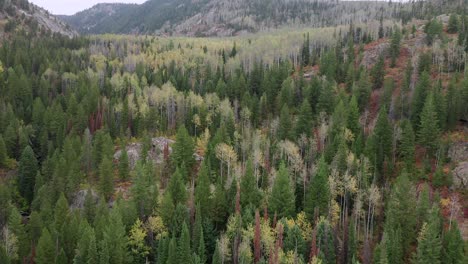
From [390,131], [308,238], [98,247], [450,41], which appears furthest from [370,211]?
[450,41]

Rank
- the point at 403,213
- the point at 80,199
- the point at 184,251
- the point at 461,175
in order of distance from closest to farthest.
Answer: the point at 184,251 < the point at 403,213 < the point at 461,175 < the point at 80,199

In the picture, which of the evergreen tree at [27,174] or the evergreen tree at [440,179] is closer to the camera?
the evergreen tree at [440,179]

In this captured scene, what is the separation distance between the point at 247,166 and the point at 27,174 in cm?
5214

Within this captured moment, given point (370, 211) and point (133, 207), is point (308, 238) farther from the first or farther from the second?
point (133, 207)

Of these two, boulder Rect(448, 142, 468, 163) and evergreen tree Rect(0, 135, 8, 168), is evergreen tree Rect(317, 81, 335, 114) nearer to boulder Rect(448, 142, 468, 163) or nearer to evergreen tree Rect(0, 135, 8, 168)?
boulder Rect(448, 142, 468, 163)

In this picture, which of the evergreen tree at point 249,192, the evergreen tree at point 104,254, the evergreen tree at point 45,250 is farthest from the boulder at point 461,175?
the evergreen tree at point 45,250

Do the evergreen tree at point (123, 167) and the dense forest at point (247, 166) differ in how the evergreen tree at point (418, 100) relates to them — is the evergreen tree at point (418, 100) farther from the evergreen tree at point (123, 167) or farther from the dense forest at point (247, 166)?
the evergreen tree at point (123, 167)

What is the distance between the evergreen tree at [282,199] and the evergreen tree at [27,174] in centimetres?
5652

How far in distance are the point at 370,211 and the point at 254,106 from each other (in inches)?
2224

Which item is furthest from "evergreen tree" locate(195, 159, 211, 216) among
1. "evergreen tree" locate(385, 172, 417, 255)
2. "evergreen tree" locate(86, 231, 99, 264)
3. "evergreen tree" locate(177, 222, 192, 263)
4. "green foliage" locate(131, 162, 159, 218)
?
"evergreen tree" locate(385, 172, 417, 255)

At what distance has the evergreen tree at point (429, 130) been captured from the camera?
9962cm

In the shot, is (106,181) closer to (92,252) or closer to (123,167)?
(123,167)

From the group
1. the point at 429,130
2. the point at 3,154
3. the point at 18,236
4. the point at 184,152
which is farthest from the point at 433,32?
the point at 18,236

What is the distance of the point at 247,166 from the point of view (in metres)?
88.1
